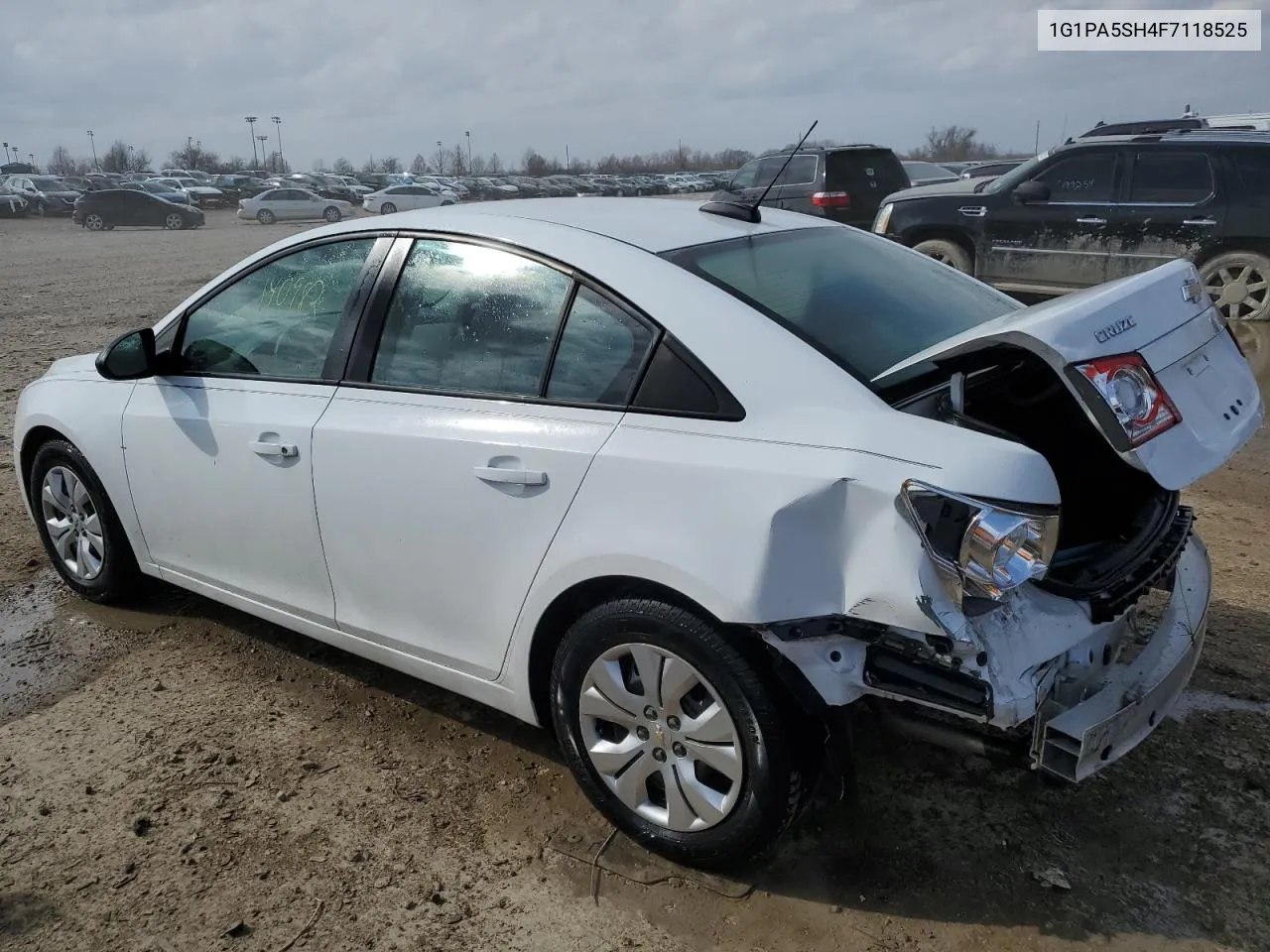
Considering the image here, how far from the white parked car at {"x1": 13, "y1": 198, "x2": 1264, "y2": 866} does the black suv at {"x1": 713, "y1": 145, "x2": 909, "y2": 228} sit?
427 inches

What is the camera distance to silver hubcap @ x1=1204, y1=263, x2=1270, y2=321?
364 inches

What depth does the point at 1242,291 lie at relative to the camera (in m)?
9.33

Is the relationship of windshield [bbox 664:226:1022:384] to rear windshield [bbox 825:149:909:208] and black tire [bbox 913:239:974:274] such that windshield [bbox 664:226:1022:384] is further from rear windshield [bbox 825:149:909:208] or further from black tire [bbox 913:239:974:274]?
rear windshield [bbox 825:149:909:208]

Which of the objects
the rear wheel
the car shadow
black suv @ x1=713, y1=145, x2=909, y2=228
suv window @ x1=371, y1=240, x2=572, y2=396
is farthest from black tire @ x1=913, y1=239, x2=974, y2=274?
suv window @ x1=371, y1=240, x2=572, y2=396

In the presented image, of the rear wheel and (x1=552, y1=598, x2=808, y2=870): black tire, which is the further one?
the rear wheel

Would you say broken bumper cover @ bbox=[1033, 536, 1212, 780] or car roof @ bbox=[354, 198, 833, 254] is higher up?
car roof @ bbox=[354, 198, 833, 254]

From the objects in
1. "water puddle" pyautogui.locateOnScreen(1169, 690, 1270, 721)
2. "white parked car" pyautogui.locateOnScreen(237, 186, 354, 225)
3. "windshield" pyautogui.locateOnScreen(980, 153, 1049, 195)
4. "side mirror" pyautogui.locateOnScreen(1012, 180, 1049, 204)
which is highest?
"white parked car" pyautogui.locateOnScreen(237, 186, 354, 225)

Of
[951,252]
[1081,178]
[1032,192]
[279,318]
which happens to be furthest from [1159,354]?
[951,252]

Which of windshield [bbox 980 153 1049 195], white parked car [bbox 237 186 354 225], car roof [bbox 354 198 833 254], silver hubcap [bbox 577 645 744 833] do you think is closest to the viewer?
silver hubcap [bbox 577 645 744 833]

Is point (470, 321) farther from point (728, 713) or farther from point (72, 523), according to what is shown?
point (72, 523)

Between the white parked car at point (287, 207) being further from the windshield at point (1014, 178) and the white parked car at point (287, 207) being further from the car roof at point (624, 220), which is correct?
the car roof at point (624, 220)

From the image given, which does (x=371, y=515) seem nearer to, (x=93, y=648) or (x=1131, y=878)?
(x=93, y=648)

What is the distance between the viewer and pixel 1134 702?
7.52ft

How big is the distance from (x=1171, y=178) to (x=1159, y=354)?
8437mm
